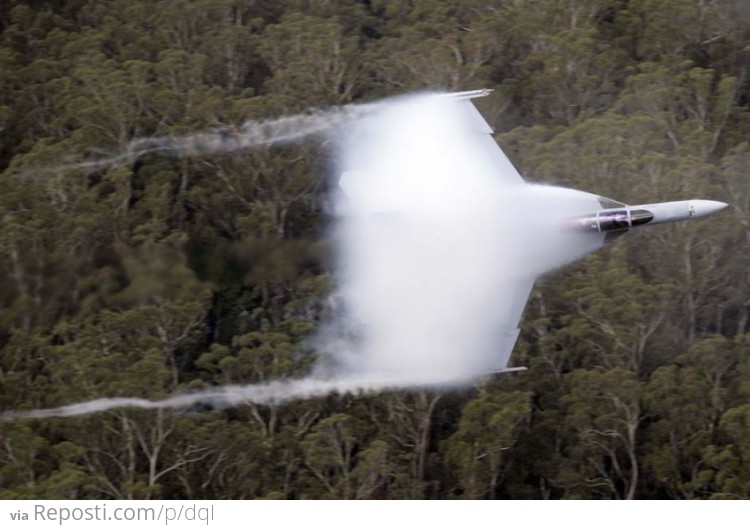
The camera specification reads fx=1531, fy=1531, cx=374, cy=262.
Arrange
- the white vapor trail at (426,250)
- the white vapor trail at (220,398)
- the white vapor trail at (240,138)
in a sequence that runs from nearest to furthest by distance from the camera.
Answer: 1. the white vapor trail at (426,250)
2. the white vapor trail at (220,398)
3. the white vapor trail at (240,138)

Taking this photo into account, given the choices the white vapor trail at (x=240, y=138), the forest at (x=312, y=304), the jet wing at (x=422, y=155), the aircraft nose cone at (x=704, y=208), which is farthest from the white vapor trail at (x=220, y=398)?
the aircraft nose cone at (x=704, y=208)

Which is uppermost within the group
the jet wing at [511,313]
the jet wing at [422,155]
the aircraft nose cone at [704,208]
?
the aircraft nose cone at [704,208]

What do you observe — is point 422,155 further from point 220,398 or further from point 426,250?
point 220,398

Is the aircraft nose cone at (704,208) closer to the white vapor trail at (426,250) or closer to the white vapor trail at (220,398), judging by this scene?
the white vapor trail at (426,250)

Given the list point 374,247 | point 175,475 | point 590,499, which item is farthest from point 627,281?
point 175,475

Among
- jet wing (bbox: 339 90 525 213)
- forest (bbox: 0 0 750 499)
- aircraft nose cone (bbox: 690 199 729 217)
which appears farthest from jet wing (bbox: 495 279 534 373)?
forest (bbox: 0 0 750 499)

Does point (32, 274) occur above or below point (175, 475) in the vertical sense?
above

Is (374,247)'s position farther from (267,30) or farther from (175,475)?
(267,30)
